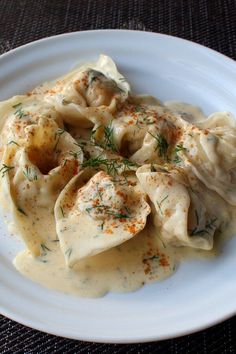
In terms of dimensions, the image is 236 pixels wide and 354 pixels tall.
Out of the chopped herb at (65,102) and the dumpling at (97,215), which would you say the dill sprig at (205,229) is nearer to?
the dumpling at (97,215)

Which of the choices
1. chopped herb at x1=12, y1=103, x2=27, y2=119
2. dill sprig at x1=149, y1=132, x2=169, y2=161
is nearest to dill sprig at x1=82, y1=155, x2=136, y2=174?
dill sprig at x1=149, y1=132, x2=169, y2=161

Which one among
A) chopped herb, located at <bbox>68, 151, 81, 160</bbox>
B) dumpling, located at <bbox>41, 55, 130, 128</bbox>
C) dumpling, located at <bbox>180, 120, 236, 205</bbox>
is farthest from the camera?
dumpling, located at <bbox>41, 55, 130, 128</bbox>

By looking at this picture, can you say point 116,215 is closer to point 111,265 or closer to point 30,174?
point 111,265

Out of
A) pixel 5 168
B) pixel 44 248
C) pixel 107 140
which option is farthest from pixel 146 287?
pixel 5 168

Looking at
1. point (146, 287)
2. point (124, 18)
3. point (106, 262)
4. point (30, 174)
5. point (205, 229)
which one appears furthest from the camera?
point (124, 18)

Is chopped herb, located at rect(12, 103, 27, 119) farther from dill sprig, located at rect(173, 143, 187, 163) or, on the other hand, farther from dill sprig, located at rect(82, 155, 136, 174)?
dill sprig, located at rect(173, 143, 187, 163)

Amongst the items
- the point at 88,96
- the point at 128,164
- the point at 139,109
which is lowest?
the point at 128,164

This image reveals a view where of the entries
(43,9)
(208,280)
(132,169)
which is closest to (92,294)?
(208,280)

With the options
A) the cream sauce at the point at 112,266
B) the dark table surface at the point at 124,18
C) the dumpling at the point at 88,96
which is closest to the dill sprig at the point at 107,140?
the dumpling at the point at 88,96

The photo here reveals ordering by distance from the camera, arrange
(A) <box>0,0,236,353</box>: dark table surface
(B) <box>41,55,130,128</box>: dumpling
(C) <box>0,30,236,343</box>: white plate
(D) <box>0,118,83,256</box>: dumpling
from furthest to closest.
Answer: (A) <box>0,0,236,353</box>: dark table surface
(B) <box>41,55,130,128</box>: dumpling
(D) <box>0,118,83,256</box>: dumpling
(C) <box>0,30,236,343</box>: white plate
